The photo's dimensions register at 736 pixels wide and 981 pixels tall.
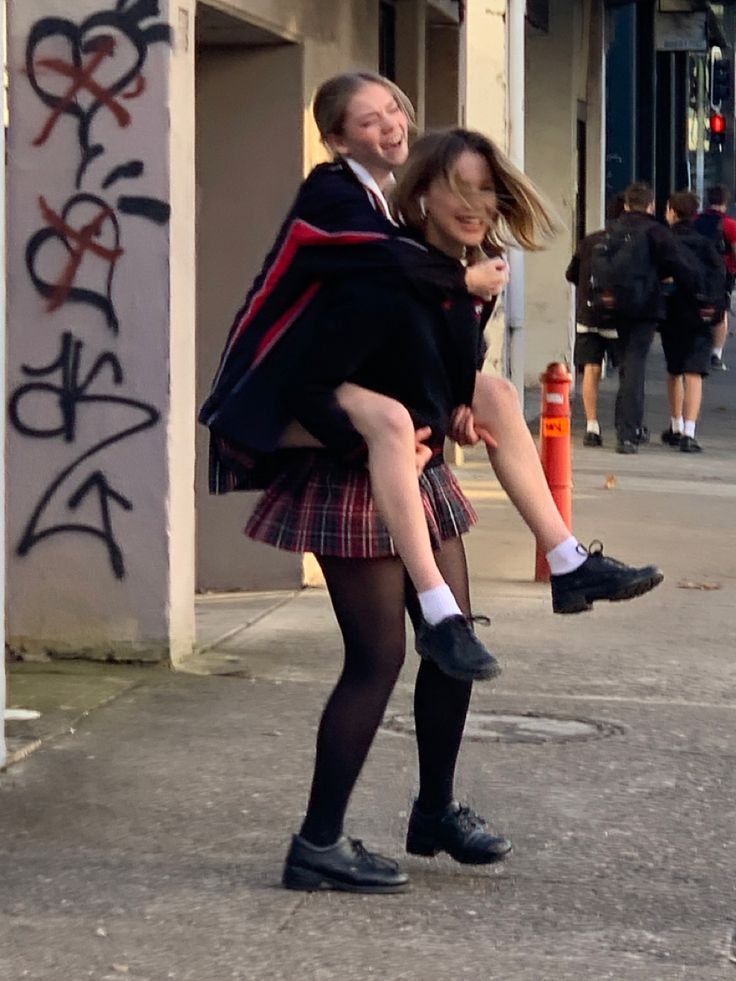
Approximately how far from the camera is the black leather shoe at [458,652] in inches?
169

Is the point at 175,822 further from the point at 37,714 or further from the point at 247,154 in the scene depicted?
the point at 247,154

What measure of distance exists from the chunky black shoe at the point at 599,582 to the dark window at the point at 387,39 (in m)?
7.90

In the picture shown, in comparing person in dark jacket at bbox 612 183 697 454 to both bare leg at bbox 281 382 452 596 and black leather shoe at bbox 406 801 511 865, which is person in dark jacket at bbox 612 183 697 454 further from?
bare leg at bbox 281 382 452 596

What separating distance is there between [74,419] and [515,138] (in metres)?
6.63

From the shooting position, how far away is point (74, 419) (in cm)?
708

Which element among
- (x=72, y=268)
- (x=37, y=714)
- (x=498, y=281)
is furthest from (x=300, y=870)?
(x=72, y=268)

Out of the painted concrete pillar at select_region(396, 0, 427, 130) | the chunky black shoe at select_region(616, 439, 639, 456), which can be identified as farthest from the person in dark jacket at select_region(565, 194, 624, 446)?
the painted concrete pillar at select_region(396, 0, 427, 130)

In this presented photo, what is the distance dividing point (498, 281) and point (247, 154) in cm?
436

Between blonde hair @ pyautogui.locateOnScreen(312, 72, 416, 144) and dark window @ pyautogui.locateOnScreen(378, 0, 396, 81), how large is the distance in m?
7.49

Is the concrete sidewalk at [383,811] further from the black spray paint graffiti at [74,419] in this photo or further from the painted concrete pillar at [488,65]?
the painted concrete pillar at [488,65]

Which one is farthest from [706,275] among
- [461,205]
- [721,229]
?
[461,205]

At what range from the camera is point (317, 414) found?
14.4 feet

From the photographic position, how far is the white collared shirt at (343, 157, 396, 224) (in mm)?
4469

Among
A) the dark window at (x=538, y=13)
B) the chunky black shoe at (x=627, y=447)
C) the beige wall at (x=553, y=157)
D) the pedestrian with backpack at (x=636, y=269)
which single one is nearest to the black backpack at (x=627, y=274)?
the pedestrian with backpack at (x=636, y=269)
